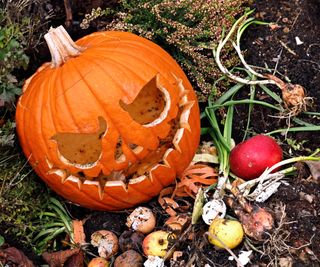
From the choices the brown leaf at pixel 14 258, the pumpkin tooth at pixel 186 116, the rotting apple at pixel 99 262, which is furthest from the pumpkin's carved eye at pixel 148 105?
the brown leaf at pixel 14 258

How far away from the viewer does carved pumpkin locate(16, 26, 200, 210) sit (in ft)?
8.84

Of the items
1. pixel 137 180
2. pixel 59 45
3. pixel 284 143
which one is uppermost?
pixel 59 45

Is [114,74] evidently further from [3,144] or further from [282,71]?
[282,71]

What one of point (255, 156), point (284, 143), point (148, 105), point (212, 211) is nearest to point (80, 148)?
point (148, 105)

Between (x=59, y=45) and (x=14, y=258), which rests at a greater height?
(x=59, y=45)

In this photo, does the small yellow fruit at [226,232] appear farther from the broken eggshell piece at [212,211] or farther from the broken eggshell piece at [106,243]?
the broken eggshell piece at [106,243]

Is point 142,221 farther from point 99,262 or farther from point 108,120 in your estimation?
point 108,120

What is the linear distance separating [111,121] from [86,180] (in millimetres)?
295

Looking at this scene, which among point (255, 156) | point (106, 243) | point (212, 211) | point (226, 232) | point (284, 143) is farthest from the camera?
point (284, 143)

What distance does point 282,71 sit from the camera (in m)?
3.33

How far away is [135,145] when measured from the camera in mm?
2787

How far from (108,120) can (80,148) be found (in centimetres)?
20

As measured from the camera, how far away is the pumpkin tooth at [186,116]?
286cm

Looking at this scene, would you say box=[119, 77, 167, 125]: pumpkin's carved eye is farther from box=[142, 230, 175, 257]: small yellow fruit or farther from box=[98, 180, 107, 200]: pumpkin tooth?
box=[142, 230, 175, 257]: small yellow fruit
